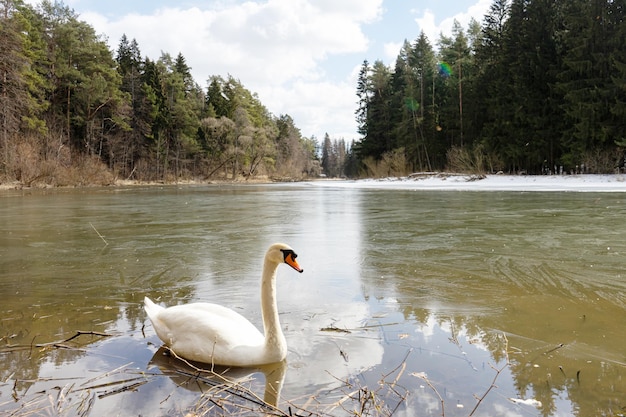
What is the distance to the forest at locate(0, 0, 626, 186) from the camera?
25.7 m

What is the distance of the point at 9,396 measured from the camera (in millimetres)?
2318

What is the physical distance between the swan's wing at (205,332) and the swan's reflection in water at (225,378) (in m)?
0.08

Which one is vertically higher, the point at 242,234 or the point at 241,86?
the point at 241,86

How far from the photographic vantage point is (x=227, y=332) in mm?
2783

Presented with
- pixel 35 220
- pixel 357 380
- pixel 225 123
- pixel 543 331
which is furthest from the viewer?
pixel 225 123

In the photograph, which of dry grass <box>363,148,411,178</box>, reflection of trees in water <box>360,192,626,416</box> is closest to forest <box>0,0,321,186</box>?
dry grass <box>363,148,411,178</box>

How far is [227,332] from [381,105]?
182ft

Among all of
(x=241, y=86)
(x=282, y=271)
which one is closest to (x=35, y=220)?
(x=282, y=271)

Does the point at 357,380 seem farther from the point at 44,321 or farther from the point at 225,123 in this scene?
Result: the point at 225,123

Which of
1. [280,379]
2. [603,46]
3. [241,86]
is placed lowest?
[280,379]

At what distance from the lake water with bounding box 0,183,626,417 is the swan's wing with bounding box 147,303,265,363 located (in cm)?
16

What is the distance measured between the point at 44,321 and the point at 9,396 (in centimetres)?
133

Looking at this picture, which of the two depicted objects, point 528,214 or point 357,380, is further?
point 528,214

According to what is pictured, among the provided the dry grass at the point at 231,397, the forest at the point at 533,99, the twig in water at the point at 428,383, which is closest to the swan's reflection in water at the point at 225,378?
the dry grass at the point at 231,397
